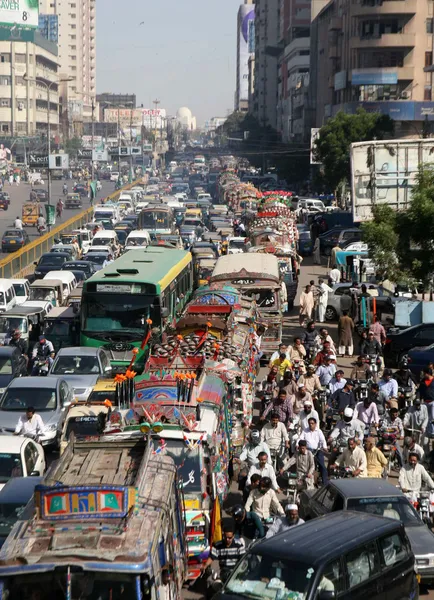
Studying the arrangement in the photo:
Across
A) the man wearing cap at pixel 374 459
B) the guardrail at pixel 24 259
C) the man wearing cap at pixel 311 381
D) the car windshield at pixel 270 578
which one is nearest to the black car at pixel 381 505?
the man wearing cap at pixel 374 459

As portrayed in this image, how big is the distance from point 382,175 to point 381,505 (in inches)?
804

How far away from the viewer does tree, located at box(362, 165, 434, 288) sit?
2542cm

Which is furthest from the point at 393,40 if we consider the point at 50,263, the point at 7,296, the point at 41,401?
the point at 41,401

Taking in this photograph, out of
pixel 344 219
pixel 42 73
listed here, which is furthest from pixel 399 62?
pixel 42 73

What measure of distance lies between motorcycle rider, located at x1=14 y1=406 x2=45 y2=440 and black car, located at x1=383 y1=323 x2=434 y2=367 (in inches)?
363

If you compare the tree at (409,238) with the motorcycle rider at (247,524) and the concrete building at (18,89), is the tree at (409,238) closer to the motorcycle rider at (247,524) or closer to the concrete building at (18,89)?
the motorcycle rider at (247,524)

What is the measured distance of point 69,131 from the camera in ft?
632

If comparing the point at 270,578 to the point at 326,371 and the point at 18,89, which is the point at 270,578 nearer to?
the point at 326,371

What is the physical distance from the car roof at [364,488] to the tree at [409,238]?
13509 millimetres

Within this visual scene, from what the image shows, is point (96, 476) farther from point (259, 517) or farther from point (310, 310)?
point (310, 310)

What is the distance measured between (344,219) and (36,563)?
1774 inches

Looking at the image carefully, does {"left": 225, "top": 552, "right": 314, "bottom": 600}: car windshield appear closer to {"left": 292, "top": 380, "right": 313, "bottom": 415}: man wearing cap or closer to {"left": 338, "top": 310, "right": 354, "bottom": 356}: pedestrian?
{"left": 292, "top": 380, "right": 313, "bottom": 415}: man wearing cap

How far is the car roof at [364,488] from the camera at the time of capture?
12023 mm

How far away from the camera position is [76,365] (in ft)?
70.5
